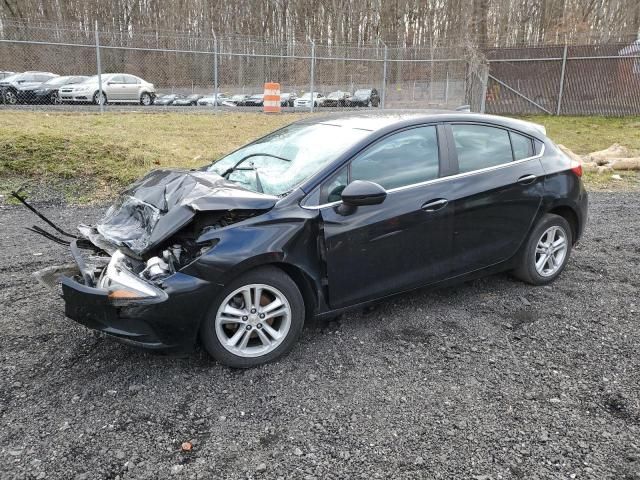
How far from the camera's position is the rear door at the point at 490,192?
407 centimetres

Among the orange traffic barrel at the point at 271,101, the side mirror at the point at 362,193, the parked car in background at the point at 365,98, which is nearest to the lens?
the side mirror at the point at 362,193

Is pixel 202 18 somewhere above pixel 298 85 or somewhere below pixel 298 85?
above

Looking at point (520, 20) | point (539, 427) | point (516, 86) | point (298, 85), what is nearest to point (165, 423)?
point (539, 427)

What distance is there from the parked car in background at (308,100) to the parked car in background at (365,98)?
147 centimetres

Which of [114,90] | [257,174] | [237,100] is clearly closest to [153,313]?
[257,174]

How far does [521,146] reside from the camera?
15.0 ft

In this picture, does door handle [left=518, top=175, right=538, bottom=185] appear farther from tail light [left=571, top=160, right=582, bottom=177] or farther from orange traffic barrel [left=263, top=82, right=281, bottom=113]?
orange traffic barrel [left=263, top=82, right=281, bottom=113]

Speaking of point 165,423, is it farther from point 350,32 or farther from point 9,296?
point 350,32

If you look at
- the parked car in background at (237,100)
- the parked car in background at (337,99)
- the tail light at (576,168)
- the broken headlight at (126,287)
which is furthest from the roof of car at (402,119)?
the parked car in background at (337,99)

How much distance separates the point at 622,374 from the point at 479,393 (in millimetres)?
978

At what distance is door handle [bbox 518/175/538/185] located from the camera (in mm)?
4367

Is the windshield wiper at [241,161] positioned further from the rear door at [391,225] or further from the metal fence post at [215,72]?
the metal fence post at [215,72]

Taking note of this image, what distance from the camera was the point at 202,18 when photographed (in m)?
33.8

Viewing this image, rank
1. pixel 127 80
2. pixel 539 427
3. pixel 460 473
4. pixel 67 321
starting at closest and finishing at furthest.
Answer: pixel 460 473
pixel 539 427
pixel 67 321
pixel 127 80
